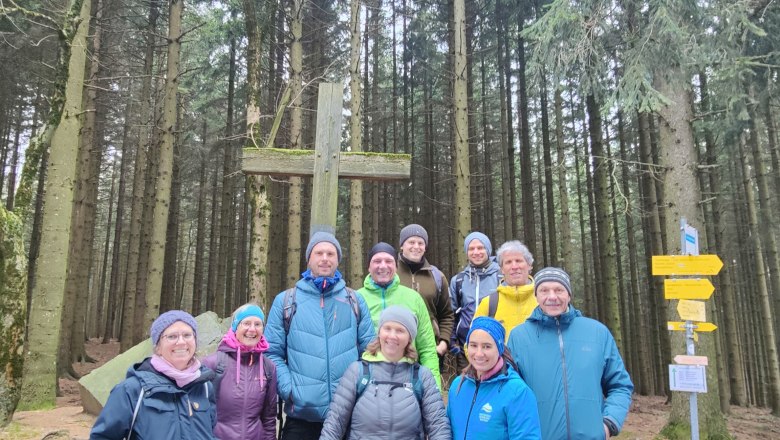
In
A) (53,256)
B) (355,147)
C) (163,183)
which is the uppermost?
(355,147)

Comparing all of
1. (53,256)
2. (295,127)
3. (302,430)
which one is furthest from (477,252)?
(295,127)

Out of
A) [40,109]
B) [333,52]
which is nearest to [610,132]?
[333,52]

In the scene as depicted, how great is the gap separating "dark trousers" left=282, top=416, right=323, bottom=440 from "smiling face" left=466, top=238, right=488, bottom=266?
1.84 metres

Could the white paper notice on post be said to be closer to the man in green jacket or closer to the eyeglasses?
the man in green jacket

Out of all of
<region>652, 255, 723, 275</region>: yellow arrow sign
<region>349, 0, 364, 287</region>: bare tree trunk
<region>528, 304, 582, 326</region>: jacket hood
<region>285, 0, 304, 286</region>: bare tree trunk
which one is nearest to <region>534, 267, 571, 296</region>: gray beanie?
<region>528, 304, 582, 326</region>: jacket hood

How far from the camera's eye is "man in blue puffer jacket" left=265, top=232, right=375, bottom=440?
9.22ft

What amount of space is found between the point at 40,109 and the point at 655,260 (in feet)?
54.6

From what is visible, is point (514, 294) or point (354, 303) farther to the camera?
point (514, 294)

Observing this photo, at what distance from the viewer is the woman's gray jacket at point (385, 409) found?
249 cm

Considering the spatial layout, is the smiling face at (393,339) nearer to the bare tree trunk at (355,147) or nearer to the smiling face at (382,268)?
the smiling face at (382,268)

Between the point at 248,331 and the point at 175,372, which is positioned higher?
the point at 248,331

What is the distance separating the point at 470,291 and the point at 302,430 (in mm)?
1812

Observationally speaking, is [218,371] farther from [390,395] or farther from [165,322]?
[390,395]

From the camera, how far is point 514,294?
10.7 ft
